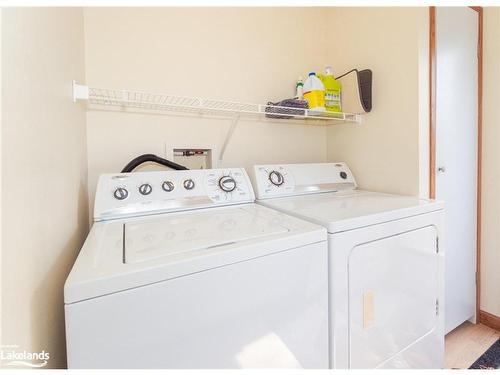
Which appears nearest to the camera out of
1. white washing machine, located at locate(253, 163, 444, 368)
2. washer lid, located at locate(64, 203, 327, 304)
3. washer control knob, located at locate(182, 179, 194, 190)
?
washer lid, located at locate(64, 203, 327, 304)

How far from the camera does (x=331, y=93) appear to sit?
188 cm

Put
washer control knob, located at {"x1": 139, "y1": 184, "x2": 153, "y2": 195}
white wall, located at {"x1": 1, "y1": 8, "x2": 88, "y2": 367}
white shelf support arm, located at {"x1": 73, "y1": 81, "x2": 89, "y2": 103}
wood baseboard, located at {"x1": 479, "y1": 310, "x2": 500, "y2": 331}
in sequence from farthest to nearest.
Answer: wood baseboard, located at {"x1": 479, "y1": 310, "x2": 500, "y2": 331} < washer control knob, located at {"x1": 139, "y1": 184, "x2": 153, "y2": 195} < white shelf support arm, located at {"x1": 73, "y1": 81, "x2": 89, "y2": 103} < white wall, located at {"x1": 1, "y1": 8, "x2": 88, "y2": 367}

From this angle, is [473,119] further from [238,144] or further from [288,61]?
[238,144]

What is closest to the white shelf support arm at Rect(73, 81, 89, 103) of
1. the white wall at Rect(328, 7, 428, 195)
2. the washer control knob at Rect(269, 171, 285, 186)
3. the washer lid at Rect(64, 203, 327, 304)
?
the washer lid at Rect(64, 203, 327, 304)

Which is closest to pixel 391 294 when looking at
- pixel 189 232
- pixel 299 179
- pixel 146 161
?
pixel 299 179

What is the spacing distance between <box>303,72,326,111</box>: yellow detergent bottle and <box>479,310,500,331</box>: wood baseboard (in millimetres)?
2041

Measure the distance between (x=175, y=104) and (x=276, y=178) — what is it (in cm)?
79

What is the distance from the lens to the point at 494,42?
1786 millimetres

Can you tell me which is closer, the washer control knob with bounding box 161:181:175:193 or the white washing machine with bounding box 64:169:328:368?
the white washing machine with bounding box 64:169:328:368

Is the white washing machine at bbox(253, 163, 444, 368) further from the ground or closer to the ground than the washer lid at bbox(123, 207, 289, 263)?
closer to the ground

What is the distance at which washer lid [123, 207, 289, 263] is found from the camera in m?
0.75

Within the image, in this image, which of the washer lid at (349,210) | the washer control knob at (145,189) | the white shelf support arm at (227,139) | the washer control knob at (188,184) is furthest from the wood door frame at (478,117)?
the washer control knob at (145,189)

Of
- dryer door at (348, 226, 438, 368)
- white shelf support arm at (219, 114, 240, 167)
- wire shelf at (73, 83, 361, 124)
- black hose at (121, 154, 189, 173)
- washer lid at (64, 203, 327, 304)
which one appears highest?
wire shelf at (73, 83, 361, 124)

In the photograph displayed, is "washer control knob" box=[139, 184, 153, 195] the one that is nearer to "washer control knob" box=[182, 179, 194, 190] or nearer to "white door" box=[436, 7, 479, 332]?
"washer control knob" box=[182, 179, 194, 190]
